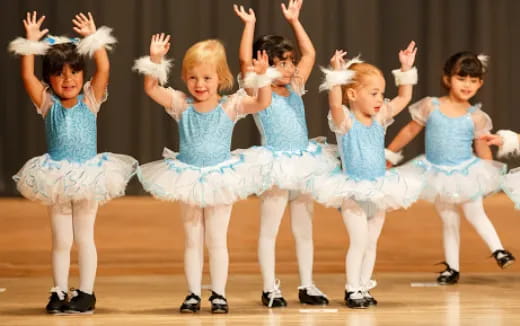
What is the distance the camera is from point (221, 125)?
430 centimetres

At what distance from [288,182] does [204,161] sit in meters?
0.39

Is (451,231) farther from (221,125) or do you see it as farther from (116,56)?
(116,56)

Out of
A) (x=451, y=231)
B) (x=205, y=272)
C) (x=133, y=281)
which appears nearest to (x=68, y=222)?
(x=133, y=281)

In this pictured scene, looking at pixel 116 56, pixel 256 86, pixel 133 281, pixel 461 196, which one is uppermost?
pixel 116 56

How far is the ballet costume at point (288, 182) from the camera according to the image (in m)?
4.47

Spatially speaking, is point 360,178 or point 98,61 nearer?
point 98,61

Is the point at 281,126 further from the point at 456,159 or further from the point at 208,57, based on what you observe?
the point at 456,159

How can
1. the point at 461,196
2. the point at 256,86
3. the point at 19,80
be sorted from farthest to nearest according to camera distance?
the point at 19,80
the point at 461,196
the point at 256,86

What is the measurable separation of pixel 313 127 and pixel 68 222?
344 centimetres

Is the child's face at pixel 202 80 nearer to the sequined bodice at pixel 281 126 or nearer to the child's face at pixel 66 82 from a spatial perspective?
the sequined bodice at pixel 281 126

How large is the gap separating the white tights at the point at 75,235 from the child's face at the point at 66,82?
1.47 feet

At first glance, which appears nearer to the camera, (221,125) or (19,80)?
(221,125)

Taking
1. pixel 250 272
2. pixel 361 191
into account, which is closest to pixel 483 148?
pixel 361 191

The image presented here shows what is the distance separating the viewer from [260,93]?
13.8 feet
